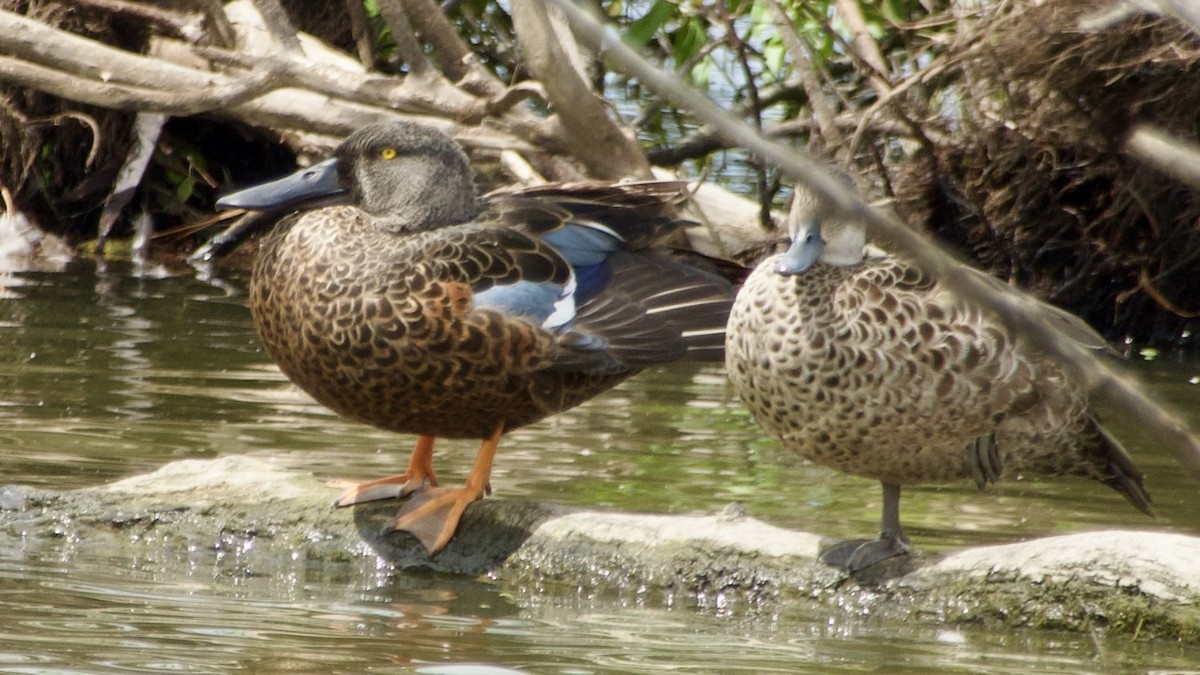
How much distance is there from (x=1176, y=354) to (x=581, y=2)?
23.8 feet

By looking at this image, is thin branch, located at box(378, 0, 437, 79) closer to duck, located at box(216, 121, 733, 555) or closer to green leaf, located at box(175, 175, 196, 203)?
green leaf, located at box(175, 175, 196, 203)

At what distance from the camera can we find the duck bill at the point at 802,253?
3207 mm

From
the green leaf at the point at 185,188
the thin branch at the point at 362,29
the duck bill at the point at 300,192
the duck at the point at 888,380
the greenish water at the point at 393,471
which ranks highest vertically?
the thin branch at the point at 362,29

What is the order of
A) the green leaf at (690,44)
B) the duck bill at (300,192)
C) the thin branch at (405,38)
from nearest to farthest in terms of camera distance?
the duck bill at (300,192)
the thin branch at (405,38)
the green leaf at (690,44)

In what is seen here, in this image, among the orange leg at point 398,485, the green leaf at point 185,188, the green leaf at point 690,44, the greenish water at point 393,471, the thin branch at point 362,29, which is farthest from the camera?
the green leaf at point 185,188

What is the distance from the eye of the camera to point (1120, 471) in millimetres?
3426

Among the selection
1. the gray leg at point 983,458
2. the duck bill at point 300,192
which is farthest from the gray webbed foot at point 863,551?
the duck bill at point 300,192

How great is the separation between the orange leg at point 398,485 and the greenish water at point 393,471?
164mm

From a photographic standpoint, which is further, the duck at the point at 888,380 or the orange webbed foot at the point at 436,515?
the orange webbed foot at the point at 436,515

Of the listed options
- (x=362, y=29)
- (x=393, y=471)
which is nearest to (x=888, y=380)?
(x=393, y=471)

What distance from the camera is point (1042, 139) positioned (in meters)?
7.45

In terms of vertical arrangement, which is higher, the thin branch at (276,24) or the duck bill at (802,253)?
the thin branch at (276,24)

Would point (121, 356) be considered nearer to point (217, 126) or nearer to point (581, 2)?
point (217, 126)

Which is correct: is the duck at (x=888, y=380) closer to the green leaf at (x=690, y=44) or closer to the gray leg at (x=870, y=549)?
the gray leg at (x=870, y=549)
